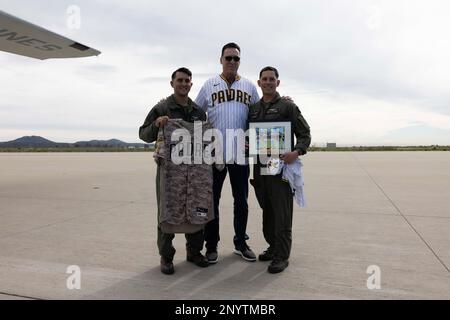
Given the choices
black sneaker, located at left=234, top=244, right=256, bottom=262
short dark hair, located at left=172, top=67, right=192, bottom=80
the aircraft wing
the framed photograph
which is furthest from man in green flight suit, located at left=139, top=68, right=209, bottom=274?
the aircraft wing

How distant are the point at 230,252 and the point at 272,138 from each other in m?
1.29

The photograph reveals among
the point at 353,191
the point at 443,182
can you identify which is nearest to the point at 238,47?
the point at 353,191

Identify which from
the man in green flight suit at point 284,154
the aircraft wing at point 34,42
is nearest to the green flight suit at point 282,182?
the man in green flight suit at point 284,154

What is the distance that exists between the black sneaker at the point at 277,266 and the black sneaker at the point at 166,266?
825 millimetres

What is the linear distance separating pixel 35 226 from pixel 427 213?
542cm

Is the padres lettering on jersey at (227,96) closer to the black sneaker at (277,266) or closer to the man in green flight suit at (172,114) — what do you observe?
the man in green flight suit at (172,114)

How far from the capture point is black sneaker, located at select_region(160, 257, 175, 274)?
318cm

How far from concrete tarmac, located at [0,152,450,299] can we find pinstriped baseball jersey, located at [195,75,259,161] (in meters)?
1.19

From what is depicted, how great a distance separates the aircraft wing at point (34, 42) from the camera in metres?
11.5

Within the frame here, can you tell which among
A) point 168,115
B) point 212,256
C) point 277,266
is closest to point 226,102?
point 168,115
